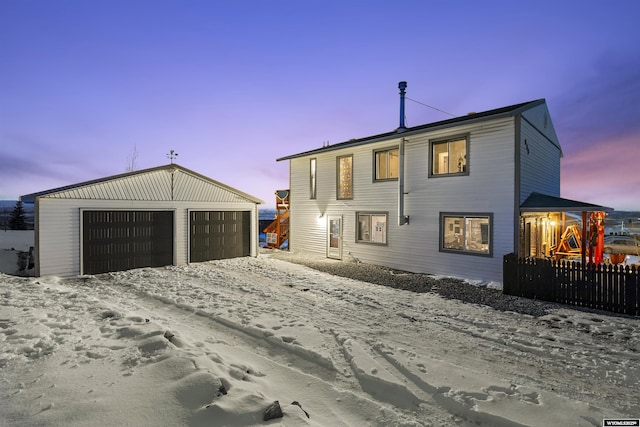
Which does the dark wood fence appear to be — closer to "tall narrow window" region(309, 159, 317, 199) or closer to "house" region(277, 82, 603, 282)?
"house" region(277, 82, 603, 282)

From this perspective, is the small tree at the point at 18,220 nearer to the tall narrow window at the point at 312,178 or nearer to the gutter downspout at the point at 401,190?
the tall narrow window at the point at 312,178

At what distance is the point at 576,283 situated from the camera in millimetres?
8250

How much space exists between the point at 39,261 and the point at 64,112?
29.2 m

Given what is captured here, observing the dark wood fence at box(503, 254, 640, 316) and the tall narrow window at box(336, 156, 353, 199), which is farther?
the tall narrow window at box(336, 156, 353, 199)

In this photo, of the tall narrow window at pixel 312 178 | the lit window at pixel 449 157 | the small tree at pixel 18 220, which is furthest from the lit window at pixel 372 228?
the small tree at pixel 18 220

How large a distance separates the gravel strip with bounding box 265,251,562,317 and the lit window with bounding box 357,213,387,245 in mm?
1291

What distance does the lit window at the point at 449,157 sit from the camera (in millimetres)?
12008

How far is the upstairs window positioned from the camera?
17219 mm

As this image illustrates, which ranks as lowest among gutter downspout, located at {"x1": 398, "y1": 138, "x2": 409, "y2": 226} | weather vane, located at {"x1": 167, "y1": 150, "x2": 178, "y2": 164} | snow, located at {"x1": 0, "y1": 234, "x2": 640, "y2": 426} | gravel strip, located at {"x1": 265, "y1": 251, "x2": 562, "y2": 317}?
gravel strip, located at {"x1": 265, "y1": 251, "x2": 562, "y2": 317}

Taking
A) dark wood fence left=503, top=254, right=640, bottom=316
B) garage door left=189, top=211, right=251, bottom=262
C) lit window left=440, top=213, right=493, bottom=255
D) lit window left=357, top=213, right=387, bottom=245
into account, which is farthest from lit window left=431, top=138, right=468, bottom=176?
garage door left=189, top=211, right=251, bottom=262

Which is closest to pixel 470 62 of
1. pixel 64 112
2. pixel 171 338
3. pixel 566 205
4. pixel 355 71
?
pixel 355 71

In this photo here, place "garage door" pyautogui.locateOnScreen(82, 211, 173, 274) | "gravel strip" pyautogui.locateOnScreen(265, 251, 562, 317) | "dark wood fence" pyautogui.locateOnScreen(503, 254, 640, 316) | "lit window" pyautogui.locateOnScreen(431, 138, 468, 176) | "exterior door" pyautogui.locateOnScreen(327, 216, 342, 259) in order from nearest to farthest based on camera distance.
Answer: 1. "dark wood fence" pyautogui.locateOnScreen(503, 254, 640, 316)
2. "gravel strip" pyautogui.locateOnScreen(265, 251, 562, 317)
3. "garage door" pyautogui.locateOnScreen(82, 211, 173, 274)
4. "lit window" pyautogui.locateOnScreen(431, 138, 468, 176)
5. "exterior door" pyautogui.locateOnScreen(327, 216, 342, 259)

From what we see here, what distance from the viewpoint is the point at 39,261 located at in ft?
34.2

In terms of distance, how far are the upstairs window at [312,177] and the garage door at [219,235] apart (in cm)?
373
